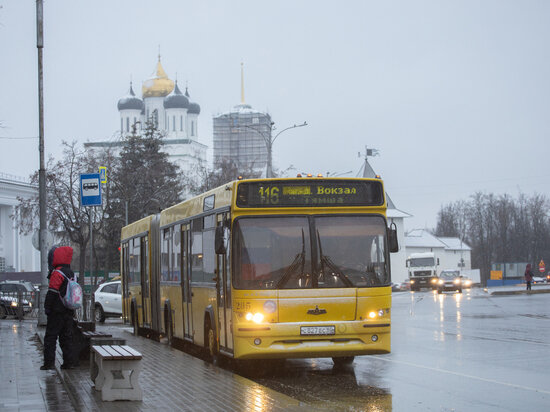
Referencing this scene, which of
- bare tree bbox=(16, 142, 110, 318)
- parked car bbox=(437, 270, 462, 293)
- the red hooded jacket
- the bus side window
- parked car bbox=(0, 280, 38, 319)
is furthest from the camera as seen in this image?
parked car bbox=(437, 270, 462, 293)

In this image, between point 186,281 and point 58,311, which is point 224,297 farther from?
point 186,281

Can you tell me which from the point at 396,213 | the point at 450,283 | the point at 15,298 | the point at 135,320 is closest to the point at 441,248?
the point at 396,213

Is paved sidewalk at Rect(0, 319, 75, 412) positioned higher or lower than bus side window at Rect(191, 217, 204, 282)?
lower

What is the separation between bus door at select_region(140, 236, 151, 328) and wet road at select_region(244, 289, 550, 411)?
6.18 meters

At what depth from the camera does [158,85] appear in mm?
165250

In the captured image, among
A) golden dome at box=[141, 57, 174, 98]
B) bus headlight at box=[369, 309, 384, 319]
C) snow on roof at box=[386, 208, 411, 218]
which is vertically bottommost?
bus headlight at box=[369, 309, 384, 319]

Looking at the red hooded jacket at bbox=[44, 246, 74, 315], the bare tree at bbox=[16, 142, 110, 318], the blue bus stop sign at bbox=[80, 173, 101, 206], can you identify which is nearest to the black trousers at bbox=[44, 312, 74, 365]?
the red hooded jacket at bbox=[44, 246, 74, 315]

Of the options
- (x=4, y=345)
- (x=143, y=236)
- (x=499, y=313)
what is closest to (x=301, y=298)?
(x=4, y=345)

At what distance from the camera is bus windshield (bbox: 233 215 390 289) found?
46.3 feet

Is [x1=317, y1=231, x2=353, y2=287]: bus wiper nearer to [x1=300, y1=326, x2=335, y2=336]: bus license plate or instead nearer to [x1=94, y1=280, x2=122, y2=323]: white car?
[x1=300, y1=326, x2=335, y2=336]: bus license plate

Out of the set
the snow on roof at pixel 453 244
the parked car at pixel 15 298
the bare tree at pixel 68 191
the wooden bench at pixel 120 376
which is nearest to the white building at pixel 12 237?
the bare tree at pixel 68 191

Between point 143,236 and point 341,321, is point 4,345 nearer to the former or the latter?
point 143,236

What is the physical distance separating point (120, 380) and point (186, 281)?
8.03 metres

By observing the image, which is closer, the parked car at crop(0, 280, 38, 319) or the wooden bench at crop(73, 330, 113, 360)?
the wooden bench at crop(73, 330, 113, 360)
